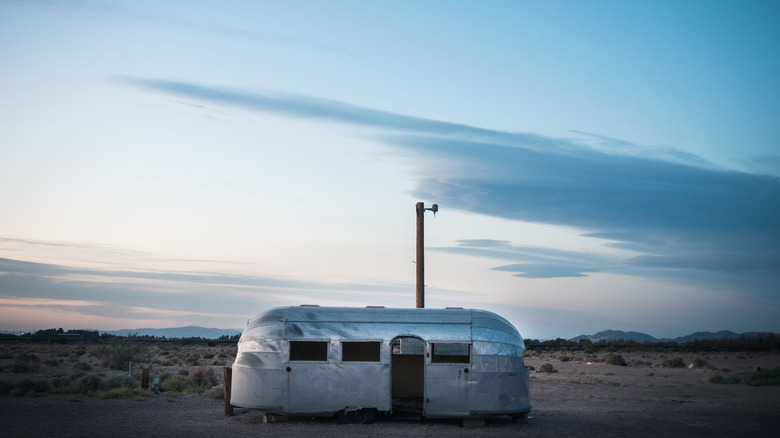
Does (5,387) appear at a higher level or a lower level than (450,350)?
lower

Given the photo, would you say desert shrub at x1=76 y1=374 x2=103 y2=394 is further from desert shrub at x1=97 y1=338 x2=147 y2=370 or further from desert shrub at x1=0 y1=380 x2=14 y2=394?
desert shrub at x1=97 y1=338 x2=147 y2=370

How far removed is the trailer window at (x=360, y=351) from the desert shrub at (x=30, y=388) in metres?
11.4

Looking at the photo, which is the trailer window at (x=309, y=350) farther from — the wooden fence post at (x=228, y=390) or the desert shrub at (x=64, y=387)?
the desert shrub at (x=64, y=387)

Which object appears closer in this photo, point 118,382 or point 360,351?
point 360,351

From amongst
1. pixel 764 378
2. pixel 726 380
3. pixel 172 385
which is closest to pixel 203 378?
pixel 172 385

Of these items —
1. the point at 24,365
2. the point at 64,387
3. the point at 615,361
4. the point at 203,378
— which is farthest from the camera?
the point at 615,361

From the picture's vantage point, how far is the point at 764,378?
94.8ft

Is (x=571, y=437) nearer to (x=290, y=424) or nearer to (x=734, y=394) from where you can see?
(x=290, y=424)

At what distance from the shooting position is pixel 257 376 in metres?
16.9

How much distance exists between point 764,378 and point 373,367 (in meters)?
20.4

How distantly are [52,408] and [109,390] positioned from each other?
160 inches

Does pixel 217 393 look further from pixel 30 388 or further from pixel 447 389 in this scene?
pixel 447 389

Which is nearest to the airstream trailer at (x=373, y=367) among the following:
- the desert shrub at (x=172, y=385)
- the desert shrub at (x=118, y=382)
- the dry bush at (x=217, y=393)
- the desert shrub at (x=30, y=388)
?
the dry bush at (x=217, y=393)

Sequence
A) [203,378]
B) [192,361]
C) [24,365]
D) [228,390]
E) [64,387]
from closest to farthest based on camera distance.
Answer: [228,390] < [64,387] < [203,378] < [24,365] < [192,361]
